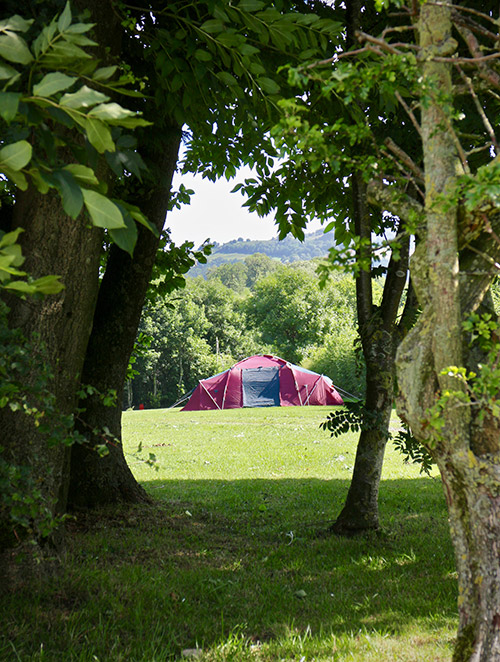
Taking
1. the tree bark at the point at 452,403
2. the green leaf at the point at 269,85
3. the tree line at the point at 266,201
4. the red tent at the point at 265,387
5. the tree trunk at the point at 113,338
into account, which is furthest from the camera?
the red tent at the point at 265,387

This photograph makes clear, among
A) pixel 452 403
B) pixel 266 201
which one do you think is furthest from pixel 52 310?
pixel 266 201

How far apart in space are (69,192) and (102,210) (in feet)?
0.29

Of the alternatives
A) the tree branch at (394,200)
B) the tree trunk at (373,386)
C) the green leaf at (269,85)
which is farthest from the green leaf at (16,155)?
the tree trunk at (373,386)

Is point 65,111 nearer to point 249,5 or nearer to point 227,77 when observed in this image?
point 249,5

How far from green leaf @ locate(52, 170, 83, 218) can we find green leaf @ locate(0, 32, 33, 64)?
0.27 m

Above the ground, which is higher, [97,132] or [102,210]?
[97,132]

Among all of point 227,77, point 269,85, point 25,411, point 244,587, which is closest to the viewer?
point 25,411

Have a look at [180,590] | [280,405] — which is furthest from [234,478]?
[280,405]

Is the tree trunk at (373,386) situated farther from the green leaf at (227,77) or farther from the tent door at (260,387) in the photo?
the tent door at (260,387)

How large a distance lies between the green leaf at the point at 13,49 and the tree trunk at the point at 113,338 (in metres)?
3.78

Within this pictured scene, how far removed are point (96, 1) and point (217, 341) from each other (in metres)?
45.0

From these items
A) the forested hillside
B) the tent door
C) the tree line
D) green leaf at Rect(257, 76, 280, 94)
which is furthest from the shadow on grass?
Answer: the forested hillside

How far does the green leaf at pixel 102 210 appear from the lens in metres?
1.28

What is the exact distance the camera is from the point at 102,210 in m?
1.29
